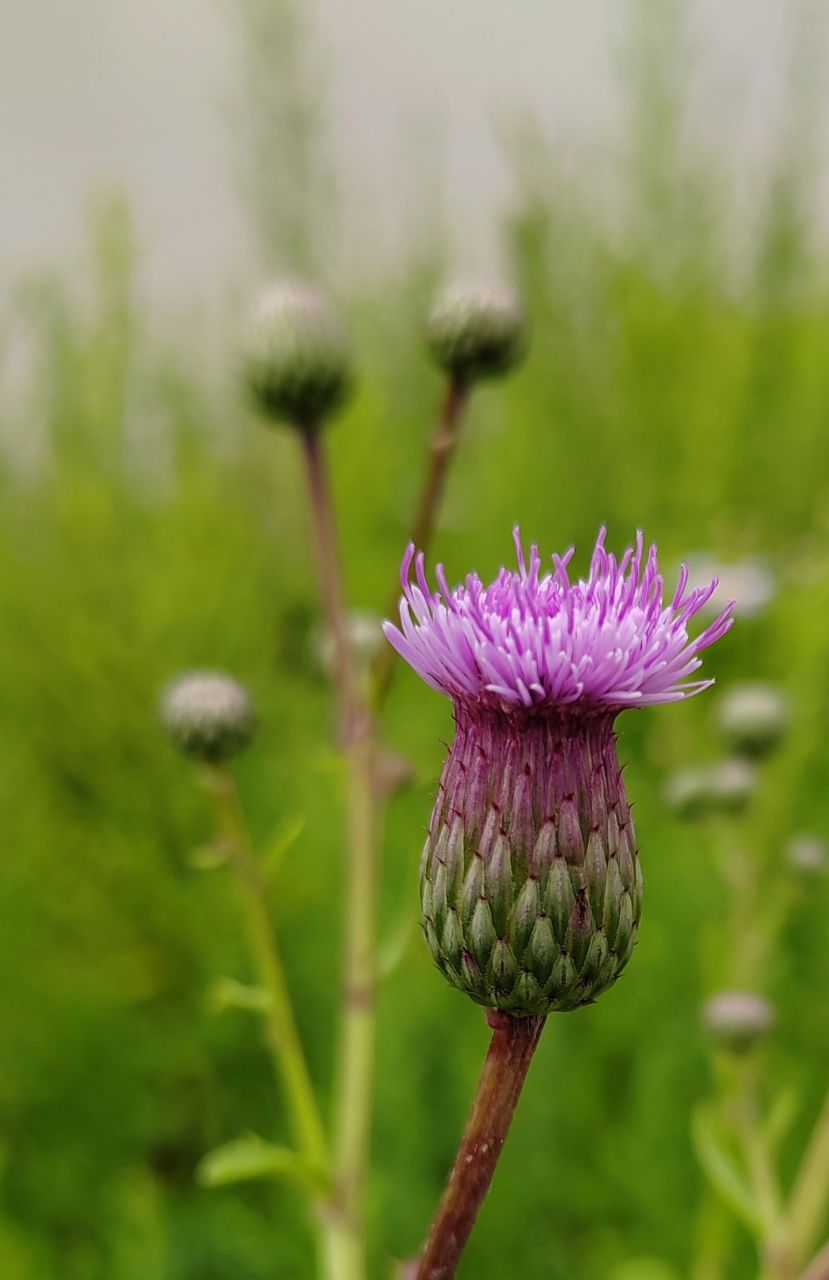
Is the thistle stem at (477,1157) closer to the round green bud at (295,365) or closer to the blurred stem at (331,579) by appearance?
the blurred stem at (331,579)

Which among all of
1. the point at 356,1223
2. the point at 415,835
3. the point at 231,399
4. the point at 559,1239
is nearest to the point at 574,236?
the point at 231,399

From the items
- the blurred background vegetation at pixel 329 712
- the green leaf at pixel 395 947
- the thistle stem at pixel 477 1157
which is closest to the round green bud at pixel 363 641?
the blurred background vegetation at pixel 329 712

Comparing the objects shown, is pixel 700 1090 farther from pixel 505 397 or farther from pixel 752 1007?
pixel 505 397

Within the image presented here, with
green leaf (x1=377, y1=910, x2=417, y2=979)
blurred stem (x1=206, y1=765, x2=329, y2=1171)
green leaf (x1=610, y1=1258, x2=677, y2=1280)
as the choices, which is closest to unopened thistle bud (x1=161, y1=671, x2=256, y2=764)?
blurred stem (x1=206, y1=765, x2=329, y2=1171)

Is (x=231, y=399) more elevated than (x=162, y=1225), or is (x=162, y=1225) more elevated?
(x=231, y=399)

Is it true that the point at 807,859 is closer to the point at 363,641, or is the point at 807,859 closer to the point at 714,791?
the point at 714,791

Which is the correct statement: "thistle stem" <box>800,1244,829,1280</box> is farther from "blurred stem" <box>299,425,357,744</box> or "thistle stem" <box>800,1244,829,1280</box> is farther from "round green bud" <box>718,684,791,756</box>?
"round green bud" <box>718,684,791,756</box>

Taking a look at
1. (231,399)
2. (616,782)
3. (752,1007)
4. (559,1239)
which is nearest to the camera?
(616,782)
